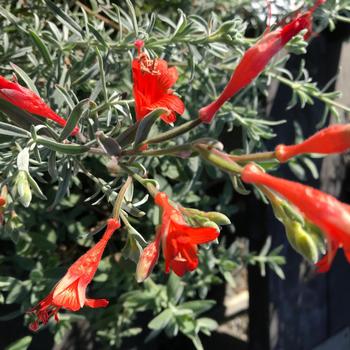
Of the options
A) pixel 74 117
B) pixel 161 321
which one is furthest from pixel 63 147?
pixel 161 321

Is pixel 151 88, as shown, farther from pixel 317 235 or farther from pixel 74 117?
pixel 317 235

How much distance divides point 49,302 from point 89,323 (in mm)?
1027

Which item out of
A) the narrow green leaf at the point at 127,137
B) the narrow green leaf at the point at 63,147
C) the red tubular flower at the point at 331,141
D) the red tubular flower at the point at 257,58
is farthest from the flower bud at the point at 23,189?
the red tubular flower at the point at 331,141

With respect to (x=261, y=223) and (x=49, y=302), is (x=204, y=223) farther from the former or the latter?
(x=261, y=223)

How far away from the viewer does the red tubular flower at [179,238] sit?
0.62 metres

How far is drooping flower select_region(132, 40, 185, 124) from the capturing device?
2.68 ft

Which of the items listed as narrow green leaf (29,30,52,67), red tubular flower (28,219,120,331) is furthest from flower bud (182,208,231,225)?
narrow green leaf (29,30,52,67)

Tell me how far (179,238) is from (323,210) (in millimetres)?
→ 180

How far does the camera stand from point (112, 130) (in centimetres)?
90

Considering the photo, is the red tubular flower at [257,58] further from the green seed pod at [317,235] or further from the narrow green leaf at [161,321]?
the narrow green leaf at [161,321]

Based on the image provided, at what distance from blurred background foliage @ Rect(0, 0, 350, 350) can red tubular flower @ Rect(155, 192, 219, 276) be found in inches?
6.1

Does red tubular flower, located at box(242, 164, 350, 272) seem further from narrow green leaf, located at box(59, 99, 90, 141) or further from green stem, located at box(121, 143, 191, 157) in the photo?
narrow green leaf, located at box(59, 99, 90, 141)

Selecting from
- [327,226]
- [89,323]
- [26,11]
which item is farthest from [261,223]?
[327,226]

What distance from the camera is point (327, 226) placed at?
54 cm
